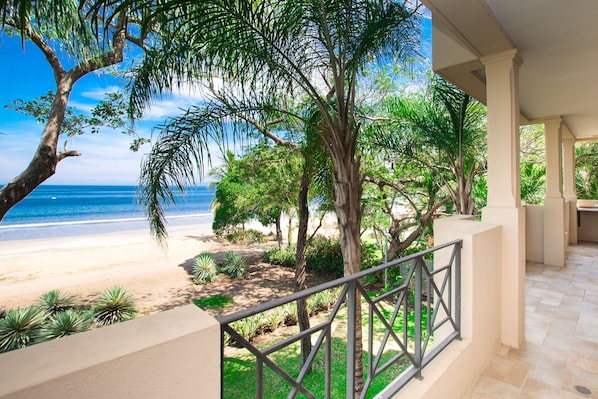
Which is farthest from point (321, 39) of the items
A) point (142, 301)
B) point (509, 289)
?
point (142, 301)

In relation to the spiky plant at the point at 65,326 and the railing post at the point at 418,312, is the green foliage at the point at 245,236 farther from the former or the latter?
the railing post at the point at 418,312

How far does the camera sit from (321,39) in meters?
3.13

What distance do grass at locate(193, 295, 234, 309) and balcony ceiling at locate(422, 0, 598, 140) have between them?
27.5 feet

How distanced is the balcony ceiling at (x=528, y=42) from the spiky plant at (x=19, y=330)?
8.07 meters

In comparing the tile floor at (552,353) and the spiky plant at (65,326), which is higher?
the tile floor at (552,353)

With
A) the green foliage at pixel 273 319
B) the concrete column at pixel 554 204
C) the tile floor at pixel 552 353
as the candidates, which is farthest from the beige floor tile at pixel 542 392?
the green foliage at pixel 273 319

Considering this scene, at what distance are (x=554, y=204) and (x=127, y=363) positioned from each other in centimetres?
687

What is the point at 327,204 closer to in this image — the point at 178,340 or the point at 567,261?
the point at 567,261

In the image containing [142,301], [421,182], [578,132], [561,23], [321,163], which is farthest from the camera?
[142,301]

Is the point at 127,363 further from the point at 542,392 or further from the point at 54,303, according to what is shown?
the point at 54,303

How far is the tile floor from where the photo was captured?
211 cm

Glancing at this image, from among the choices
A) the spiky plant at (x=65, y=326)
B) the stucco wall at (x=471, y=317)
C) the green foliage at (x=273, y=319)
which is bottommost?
the green foliage at (x=273, y=319)

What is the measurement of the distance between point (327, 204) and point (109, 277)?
10436mm

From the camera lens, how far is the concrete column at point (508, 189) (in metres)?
2.69
